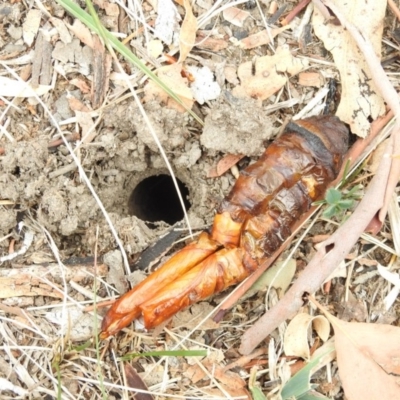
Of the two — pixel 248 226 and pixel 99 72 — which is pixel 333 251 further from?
pixel 99 72

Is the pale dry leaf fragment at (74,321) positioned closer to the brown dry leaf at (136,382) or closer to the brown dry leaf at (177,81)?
the brown dry leaf at (136,382)

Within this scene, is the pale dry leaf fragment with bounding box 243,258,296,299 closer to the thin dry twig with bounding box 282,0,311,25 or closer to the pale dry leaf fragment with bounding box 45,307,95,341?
the pale dry leaf fragment with bounding box 45,307,95,341

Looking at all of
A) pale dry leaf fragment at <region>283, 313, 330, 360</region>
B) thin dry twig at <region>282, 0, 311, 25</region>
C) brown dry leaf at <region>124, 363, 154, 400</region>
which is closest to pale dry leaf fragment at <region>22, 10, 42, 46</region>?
thin dry twig at <region>282, 0, 311, 25</region>

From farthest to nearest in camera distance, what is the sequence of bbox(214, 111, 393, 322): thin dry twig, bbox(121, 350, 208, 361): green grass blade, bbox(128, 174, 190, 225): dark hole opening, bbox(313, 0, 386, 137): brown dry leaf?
bbox(128, 174, 190, 225): dark hole opening, bbox(313, 0, 386, 137): brown dry leaf, bbox(214, 111, 393, 322): thin dry twig, bbox(121, 350, 208, 361): green grass blade

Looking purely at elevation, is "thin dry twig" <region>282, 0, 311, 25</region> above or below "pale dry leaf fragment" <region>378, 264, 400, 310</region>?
above

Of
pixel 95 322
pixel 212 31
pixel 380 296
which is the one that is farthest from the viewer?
pixel 212 31

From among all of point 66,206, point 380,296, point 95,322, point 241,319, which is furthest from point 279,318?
point 66,206

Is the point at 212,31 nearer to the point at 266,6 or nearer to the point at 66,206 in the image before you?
the point at 266,6

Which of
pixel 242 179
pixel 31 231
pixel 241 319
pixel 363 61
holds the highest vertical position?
pixel 363 61
